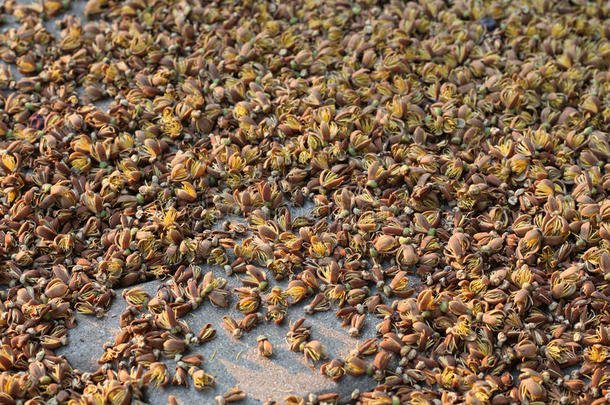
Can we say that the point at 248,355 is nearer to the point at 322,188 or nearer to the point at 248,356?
the point at 248,356

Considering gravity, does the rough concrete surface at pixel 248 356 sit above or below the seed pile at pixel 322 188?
below

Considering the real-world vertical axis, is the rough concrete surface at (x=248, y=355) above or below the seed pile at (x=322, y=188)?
below

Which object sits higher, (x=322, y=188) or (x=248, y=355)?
(x=322, y=188)

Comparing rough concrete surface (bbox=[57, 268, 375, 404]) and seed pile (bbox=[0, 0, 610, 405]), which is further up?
seed pile (bbox=[0, 0, 610, 405])

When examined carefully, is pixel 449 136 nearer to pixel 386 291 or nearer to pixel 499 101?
pixel 499 101

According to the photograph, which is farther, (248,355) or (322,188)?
(322,188)

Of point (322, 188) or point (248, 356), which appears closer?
point (248, 356)

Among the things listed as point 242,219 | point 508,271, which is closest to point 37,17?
point 242,219

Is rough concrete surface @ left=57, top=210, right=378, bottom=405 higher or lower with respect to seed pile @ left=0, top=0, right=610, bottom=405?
lower

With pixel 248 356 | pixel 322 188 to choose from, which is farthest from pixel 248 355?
pixel 322 188
